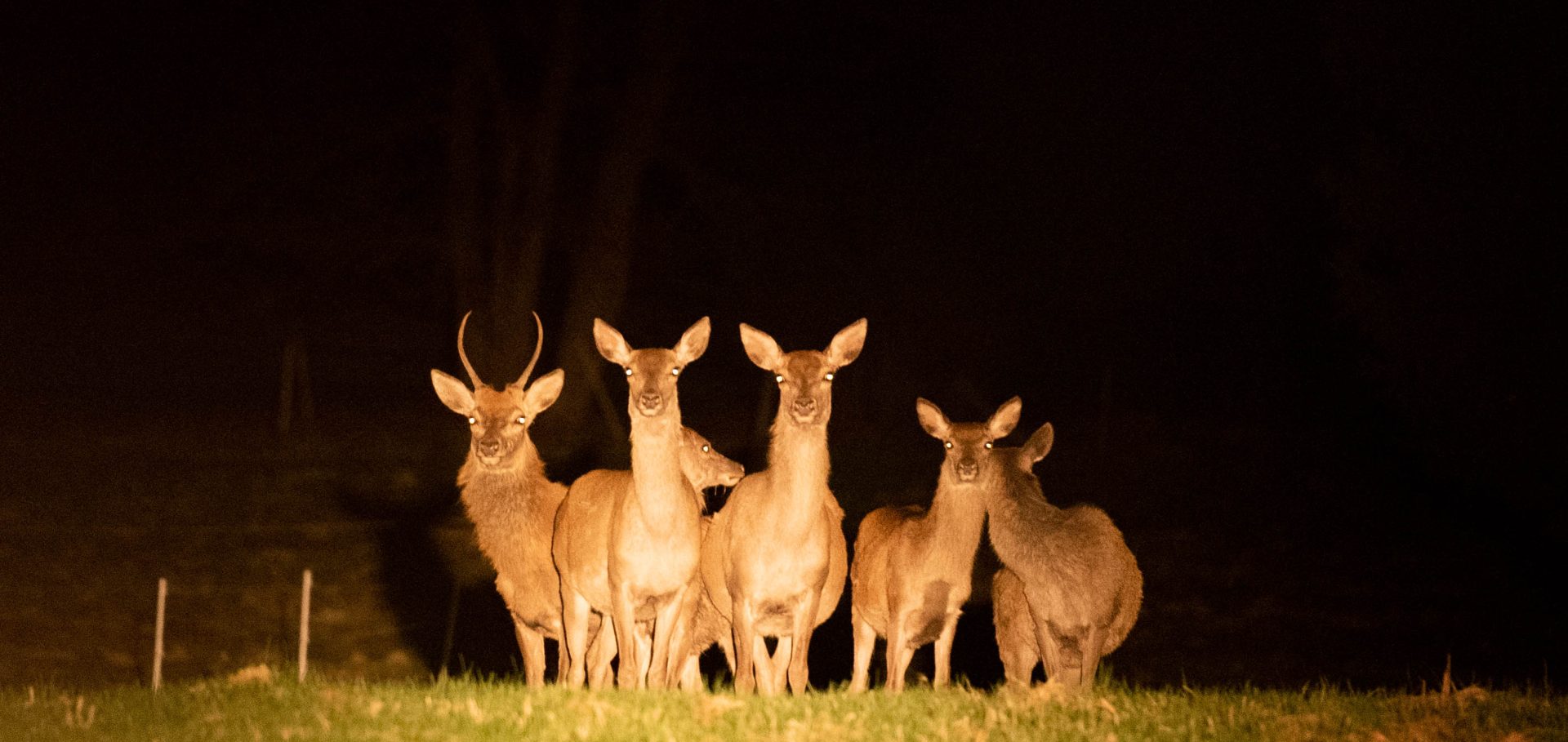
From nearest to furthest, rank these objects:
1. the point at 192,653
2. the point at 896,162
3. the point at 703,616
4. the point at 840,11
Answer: the point at 703,616 < the point at 192,653 < the point at 840,11 < the point at 896,162

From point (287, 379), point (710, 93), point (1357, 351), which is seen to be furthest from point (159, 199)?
point (1357, 351)

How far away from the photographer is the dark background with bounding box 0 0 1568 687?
59.1ft

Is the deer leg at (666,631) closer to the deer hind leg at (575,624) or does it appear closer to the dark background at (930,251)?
the deer hind leg at (575,624)

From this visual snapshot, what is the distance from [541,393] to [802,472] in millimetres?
1838

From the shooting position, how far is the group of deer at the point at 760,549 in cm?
1091

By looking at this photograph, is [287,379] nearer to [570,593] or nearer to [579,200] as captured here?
[579,200]

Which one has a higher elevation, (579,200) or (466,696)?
(579,200)

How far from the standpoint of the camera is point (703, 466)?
13195 mm

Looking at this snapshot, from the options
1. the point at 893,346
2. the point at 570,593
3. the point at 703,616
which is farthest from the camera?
the point at 893,346

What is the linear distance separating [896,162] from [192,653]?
14.5 metres

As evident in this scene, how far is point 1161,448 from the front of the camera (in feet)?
88.3

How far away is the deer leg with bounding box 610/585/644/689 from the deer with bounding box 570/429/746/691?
189 mm

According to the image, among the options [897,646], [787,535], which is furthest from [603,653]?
[897,646]

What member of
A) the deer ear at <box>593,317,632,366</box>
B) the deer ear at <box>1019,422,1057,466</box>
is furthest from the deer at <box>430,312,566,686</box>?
the deer ear at <box>1019,422,1057,466</box>
